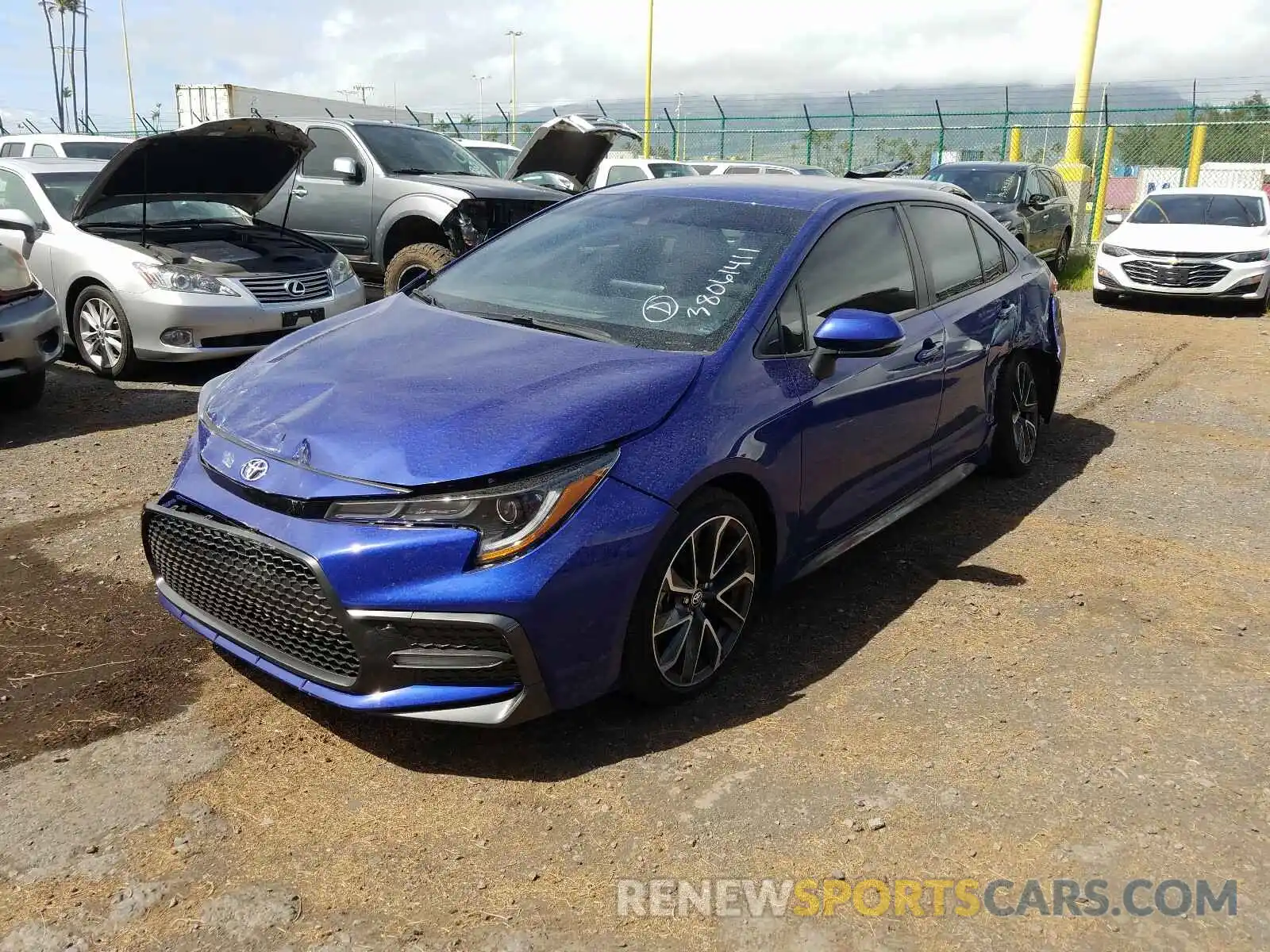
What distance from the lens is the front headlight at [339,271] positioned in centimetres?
813

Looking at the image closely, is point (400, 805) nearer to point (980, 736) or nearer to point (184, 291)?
point (980, 736)

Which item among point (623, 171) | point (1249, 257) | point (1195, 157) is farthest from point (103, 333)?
point (1195, 157)

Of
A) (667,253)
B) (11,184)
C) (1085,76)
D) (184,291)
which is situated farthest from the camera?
(1085,76)

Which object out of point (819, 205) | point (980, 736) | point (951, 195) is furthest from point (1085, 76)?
point (980, 736)

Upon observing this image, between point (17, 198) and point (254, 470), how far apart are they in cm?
672

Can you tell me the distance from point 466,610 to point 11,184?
7.53 m

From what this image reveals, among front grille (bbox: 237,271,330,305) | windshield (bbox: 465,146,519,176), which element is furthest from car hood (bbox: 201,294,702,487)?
windshield (bbox: 465,146,519,176)

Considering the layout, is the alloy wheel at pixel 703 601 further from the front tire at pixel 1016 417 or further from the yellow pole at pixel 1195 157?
the yellow pole at pixel 1195 157

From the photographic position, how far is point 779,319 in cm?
364

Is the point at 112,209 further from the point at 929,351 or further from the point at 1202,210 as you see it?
the point at 1202,210

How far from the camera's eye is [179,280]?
24.0 feet

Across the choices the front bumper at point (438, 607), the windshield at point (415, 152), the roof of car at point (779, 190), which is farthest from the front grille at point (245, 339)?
the front bumper at point (438, 607)

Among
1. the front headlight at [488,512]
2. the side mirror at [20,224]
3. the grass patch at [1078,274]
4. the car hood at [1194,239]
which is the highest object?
the side mirror at [20,224]

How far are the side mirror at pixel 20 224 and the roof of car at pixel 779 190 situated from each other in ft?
15.8
